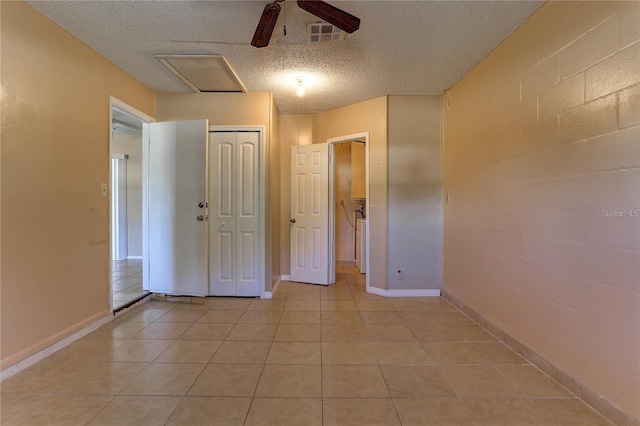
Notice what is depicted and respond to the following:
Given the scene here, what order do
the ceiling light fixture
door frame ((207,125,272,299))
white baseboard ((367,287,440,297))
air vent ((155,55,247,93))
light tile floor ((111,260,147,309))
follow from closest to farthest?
air vent ((155,55,247,93)) → the ceiling light fixture → light tile floor ((111,260,147,309)) → door frame ((207,125,272,299)) → white baseboard ((367,287,440,297))

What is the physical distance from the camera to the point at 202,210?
3.33m

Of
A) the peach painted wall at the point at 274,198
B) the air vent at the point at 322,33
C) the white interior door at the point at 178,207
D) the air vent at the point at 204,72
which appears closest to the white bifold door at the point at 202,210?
the white interior door at the point at 178,207

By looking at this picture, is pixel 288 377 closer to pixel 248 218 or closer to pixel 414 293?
pixel 248 218

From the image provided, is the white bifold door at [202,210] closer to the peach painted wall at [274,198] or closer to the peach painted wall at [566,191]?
the peach painted wall at [274,198]

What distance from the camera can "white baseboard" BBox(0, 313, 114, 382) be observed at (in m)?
1.84

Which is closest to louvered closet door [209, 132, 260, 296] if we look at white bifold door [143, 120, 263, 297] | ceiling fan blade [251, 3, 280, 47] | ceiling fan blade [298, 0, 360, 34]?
white bifold door [143, 120, 263, 297]

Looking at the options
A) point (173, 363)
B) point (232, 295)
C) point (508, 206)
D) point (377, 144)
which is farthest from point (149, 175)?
point (508, 206)

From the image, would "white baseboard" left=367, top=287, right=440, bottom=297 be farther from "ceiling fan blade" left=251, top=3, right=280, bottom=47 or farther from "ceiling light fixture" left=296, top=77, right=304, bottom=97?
"ceiling fan blade" left=251, top=3, right=280, bottom=47

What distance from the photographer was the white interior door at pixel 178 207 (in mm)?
3311

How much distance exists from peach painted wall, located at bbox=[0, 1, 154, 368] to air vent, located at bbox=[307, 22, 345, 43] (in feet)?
6.28

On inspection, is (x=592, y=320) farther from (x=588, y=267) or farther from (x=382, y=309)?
(x=382, y=309)

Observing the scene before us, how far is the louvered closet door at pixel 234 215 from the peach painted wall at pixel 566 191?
2431 millimetres

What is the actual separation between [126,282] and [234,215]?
1947mm

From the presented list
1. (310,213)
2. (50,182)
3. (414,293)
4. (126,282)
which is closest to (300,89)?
(310,213)
